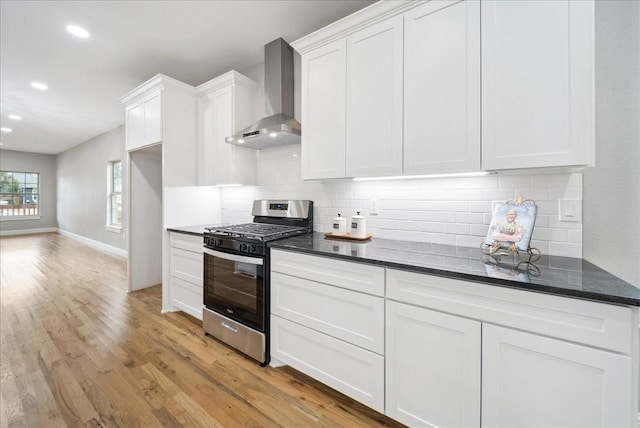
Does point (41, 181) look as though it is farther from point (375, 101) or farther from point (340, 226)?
point (375, 101)

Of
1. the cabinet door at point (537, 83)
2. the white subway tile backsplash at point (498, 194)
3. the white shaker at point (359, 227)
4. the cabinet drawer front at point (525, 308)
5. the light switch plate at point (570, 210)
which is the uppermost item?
the cabinet door at point (537, 83)

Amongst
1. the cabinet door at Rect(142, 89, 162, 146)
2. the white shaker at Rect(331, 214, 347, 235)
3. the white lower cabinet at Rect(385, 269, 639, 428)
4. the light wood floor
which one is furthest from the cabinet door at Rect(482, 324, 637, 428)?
the cabinet door at Rect(142, 89, 162, 146)

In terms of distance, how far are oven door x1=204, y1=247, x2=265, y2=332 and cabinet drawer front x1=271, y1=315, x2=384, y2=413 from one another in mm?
199

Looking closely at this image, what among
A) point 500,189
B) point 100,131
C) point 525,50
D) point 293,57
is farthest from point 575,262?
point 100,131

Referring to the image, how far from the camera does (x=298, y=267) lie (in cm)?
182

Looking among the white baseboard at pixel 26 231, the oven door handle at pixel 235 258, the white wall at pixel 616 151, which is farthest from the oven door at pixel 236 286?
the white baseboard at pixel 26 231

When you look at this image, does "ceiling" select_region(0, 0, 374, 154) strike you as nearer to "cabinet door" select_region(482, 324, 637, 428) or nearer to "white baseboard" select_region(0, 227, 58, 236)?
"cabinet door" select_region(482, 324, 637, 428)

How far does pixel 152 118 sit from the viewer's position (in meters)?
3.04

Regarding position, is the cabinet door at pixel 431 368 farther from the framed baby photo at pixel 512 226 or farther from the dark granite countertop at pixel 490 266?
the framed baby photo at pixel 512 226

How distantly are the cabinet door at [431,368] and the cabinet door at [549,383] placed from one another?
0.06 meters

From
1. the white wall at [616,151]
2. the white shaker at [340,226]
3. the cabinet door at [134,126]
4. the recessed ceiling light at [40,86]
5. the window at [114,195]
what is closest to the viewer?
the white wall at [616,151]

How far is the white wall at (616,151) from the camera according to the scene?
1382mm

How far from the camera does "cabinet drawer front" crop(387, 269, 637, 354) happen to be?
96 cm

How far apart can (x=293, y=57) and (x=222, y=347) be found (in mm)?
2876
